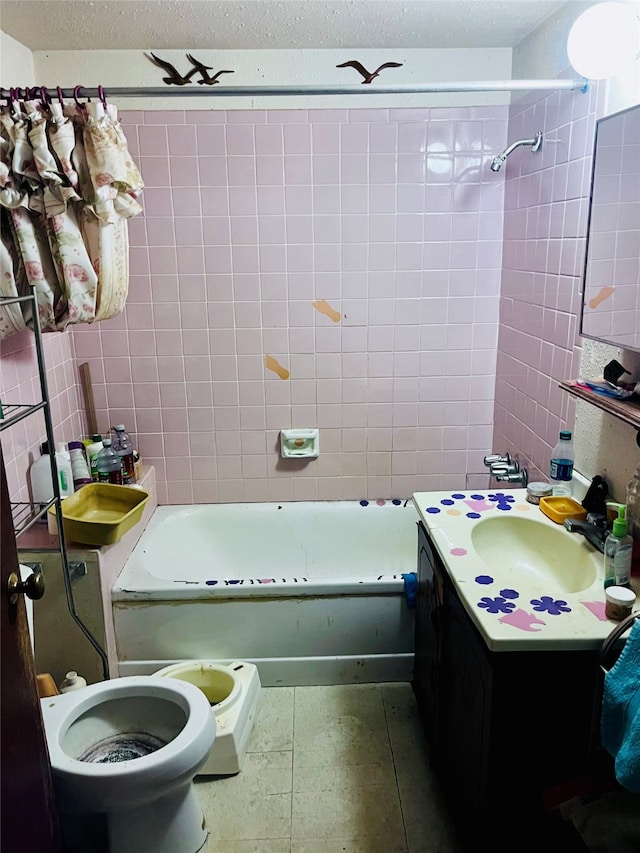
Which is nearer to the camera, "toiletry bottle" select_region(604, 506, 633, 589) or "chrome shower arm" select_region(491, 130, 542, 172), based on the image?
"toiletry bottle" select_region(604, 506, 633, 589)

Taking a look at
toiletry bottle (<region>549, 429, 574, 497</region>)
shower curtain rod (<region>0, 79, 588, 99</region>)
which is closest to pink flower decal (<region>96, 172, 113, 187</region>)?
shower curtain rod (<region>0, 79, 588, 99</region>)

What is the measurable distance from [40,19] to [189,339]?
46.8 inches

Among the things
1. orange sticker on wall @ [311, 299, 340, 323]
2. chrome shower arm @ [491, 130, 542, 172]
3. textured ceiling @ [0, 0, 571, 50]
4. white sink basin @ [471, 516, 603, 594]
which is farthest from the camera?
orange sticker on wall @ [311, 299, 340, 323]

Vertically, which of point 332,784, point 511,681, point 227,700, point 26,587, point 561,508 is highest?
point 26,587

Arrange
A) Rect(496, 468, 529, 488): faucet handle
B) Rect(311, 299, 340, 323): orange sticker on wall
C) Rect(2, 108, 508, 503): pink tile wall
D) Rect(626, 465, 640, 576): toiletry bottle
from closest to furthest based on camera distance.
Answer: Rect(626, 465, 640, 576): toiletry bottle < Rect(496, 468, 529, 488): faucet handle < Rect(2, 108, 508, 503): pink tile wall < Rect(311, 299, 340, 323): orange sticker on wall

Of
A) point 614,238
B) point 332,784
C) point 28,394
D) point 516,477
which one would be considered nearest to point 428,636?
point 332,784

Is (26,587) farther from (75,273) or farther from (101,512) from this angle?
(101,512)

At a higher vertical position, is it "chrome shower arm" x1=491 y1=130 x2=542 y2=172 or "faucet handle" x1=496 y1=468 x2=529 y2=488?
"chrome shower arm" x1=491 y1=130 x2=542 y2=172

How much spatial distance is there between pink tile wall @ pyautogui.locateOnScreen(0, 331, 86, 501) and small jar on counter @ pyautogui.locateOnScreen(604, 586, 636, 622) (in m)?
1.74

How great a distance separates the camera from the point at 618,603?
4.34ft

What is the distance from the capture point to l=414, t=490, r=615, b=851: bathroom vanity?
4.28 feet

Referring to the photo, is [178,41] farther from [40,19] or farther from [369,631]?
[369,631]

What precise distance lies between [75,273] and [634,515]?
1670mm

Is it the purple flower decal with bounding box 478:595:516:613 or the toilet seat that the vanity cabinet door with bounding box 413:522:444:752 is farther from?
the toilet seat
